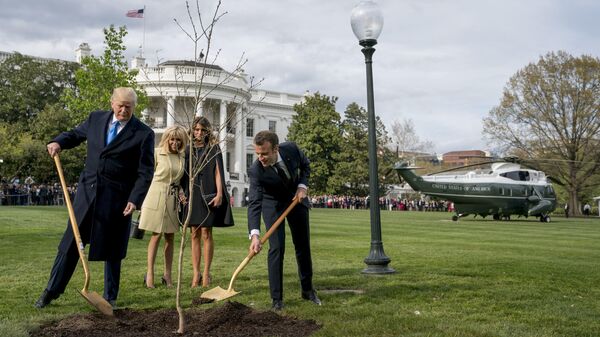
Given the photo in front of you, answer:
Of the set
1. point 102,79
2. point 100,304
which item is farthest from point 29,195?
point 100,304

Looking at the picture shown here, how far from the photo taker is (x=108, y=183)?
19.6 ft

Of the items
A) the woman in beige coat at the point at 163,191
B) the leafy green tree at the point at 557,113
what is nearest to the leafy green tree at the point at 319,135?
the leafy green tree at the point at 557,113

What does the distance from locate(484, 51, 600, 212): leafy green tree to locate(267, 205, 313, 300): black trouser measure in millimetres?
47979

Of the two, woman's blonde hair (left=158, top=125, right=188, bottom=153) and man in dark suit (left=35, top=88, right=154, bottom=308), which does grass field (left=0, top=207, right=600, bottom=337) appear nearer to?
man in dark suit (left=35, top=88, right=154, bottom=308)

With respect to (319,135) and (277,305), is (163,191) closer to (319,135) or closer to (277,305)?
(277,305)

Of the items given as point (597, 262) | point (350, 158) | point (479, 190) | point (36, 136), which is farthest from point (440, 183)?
point (36, 136)

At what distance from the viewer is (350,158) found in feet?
217

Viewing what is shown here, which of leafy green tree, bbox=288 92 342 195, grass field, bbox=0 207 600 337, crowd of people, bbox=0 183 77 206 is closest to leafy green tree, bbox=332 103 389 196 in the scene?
leafy green tree, bbox=288 92 342 195

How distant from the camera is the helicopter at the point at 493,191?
3281cm

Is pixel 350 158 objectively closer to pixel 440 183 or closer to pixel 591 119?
pixel 591 119

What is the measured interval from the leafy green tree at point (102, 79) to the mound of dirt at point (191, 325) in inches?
1065

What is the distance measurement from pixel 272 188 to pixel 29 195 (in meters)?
40.1

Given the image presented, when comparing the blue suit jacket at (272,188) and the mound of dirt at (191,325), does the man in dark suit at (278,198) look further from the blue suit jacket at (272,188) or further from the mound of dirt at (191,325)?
the mound of dirt at (191,325)

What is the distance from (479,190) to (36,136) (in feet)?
132
